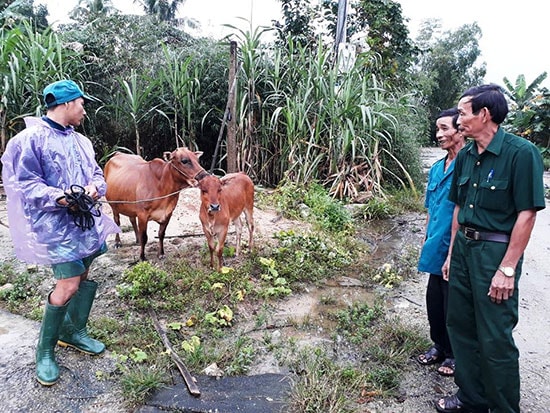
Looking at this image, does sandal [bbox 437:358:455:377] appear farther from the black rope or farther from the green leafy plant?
the black rope

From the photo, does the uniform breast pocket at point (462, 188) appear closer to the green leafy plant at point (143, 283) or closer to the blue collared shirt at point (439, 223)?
the blue collared shirt at point (439, 223)

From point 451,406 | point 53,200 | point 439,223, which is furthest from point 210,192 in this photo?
point 451,406

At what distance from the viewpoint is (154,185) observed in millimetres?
4062

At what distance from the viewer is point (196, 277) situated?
12.3 feet

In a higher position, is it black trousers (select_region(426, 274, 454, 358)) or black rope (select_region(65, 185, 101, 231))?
black rope (select_region(65, 185, 101, 231))

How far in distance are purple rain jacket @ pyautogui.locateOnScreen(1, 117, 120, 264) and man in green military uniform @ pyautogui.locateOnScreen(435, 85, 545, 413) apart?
7.07 feet

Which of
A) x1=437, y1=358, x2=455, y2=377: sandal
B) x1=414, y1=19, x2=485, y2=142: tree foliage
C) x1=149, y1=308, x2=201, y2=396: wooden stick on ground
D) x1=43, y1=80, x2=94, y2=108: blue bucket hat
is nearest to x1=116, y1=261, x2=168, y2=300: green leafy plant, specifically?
x1=149, y1=308, x2=201, y2=396: wooden stick on ground

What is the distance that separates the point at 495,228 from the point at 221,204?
98.0 inches

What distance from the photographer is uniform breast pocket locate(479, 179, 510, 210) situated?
1.93m

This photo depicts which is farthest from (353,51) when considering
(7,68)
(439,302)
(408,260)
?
(439,302)

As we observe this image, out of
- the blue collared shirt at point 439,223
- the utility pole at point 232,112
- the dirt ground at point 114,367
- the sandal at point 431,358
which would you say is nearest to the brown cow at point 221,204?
the dirt ground at point 114,367

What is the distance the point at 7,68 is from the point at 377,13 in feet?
26.8

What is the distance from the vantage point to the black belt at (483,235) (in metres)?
1.96

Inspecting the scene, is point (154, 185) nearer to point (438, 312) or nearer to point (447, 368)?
point (438, 312)
